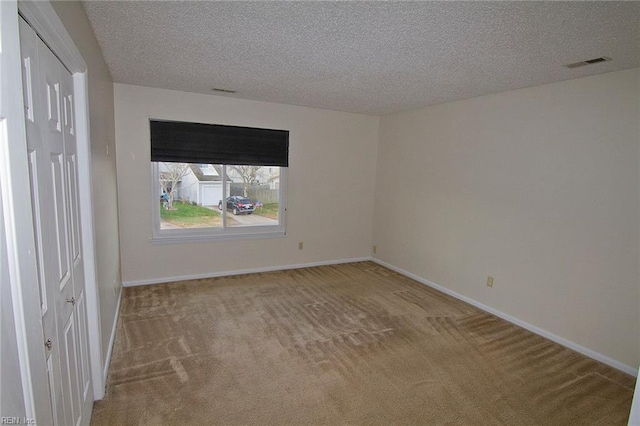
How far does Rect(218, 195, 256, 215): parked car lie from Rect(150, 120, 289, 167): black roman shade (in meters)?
0.51

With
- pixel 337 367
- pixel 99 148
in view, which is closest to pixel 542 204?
pixel 337 367

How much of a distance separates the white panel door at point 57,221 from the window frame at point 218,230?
2.38m

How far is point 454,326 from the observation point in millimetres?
3383

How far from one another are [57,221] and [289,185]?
3.51 metres

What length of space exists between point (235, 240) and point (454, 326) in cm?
290

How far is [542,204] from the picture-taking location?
3201 mm

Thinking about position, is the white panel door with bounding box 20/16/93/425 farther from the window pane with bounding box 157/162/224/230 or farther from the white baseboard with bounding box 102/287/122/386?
the window pane with bounding box 157/162/224/230

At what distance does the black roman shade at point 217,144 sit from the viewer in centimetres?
406

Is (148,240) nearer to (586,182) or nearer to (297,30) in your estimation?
(297,30)

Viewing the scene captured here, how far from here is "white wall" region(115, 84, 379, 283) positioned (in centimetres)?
394

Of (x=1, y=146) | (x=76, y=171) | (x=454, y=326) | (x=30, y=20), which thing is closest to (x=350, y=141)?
(x=454, y=326)

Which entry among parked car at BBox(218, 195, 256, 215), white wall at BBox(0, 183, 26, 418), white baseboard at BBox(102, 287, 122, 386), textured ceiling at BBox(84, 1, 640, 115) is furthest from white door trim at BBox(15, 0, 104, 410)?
parked car at BBox(218, 195, 256, 215)

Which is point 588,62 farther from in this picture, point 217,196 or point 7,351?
point 217,196

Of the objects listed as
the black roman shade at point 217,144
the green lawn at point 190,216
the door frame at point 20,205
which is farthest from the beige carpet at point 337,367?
the black roman shade at point 217,144
